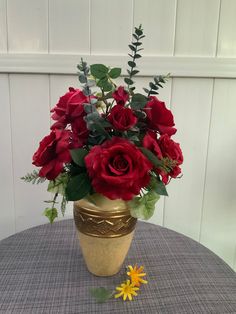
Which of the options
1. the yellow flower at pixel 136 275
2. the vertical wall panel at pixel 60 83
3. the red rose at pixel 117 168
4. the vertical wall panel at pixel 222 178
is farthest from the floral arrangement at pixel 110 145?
the vertical wall panel at pixel 222 178

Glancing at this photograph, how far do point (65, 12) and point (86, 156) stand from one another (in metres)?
0.61

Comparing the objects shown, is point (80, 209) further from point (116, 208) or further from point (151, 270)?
point (151, 270)

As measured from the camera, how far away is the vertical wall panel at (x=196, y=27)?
0.92 meters

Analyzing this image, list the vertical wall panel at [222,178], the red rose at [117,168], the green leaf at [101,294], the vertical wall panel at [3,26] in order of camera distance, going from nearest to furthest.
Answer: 1. the red rose at [117,168]
2. the green leaf at [101,294]
3. the vertical wall panel at [3,26]
4. the vertical wall panel at [222,178]

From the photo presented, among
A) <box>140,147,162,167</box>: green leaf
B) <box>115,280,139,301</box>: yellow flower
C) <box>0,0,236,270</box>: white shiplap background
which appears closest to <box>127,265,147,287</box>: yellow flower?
<box>115,280,139,301</box>: yellow flower

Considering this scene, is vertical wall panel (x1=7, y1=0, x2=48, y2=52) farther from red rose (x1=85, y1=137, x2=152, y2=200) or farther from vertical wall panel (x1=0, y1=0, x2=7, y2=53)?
Result: red rose (x1=85, y1=137, x2=152, y2=200)

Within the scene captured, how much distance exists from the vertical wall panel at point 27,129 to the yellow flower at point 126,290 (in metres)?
0.52

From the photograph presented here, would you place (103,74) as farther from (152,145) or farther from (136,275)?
(136,275)

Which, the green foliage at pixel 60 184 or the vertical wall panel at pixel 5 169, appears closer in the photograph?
the green foliage at pixel 60 184

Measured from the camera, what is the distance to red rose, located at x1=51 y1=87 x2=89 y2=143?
517 millimetres

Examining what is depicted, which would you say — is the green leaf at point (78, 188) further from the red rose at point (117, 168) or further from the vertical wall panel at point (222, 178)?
the vertical wall panel at point (222, 178)

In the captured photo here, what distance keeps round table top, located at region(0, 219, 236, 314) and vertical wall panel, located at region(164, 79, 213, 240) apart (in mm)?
274

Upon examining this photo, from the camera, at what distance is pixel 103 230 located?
0.56 meters

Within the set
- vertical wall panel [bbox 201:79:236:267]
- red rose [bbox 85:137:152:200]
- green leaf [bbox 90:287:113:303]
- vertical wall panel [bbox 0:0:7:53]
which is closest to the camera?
red rose [bbox 85:137:152:200]
